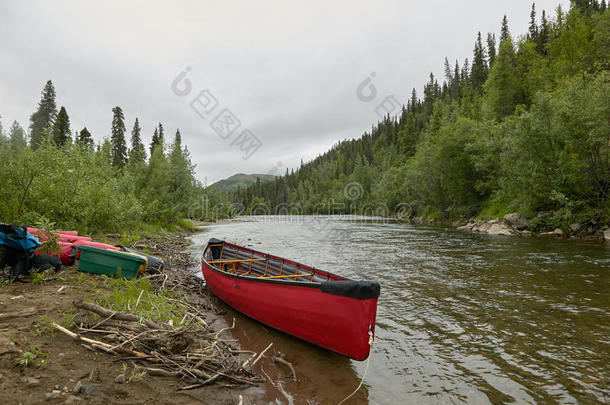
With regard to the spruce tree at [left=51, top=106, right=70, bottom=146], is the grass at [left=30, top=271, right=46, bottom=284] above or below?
below

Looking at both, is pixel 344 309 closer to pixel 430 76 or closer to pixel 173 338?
pixel 173 338

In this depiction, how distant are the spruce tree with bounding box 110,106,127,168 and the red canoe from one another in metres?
60.4

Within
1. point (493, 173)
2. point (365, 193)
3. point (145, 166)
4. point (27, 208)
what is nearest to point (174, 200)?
point (145, 166)

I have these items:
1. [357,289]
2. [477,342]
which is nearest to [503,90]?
[477,342]

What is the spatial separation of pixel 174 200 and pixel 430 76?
130 metres

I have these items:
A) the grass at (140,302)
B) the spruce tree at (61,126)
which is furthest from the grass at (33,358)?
the spruce tree at (61,126)

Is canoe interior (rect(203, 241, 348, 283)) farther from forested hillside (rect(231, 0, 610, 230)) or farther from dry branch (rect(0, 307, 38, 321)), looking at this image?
forested hillside (rect(231, 0, 610, 230))

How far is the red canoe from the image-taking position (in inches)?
204

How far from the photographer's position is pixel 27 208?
11.0m

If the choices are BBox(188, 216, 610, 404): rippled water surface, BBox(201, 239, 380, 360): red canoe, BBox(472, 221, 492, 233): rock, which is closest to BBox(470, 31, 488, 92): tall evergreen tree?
BBox(472, 221, 492, 233): rock

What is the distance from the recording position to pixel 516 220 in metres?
25.1

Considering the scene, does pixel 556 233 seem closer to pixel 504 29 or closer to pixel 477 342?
pixel 477 342

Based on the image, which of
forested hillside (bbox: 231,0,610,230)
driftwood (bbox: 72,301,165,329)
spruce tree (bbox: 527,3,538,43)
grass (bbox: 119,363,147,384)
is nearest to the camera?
grass (bbox: 119,363,147,384)

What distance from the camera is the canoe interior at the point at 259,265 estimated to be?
8.71 m
